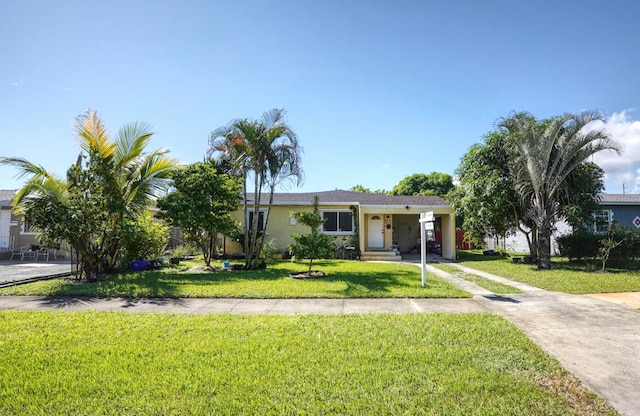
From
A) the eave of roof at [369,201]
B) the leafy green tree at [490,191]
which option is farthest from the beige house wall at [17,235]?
the leafy green tree at [490,191]

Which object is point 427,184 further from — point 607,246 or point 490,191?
point 607,246

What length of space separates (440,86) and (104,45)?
1091 centimetres

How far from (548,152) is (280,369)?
13349mm

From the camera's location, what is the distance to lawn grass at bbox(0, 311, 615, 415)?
2.80m

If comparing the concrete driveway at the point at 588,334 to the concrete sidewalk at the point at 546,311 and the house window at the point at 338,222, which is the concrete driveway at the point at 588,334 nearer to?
the concrete sidewalk at the point at 546,311

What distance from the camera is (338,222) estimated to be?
57.3 ft

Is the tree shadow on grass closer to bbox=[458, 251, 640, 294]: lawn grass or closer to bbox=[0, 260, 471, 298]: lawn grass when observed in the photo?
bbox=[0, 260, 471, 298]: lawn grass

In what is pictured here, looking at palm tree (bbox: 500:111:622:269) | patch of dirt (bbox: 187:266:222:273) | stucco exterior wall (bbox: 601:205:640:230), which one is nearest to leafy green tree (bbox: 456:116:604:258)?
palm tree (bbox: 500:111:622:269)

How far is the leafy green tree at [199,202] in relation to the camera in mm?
11016

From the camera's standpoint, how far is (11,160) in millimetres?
8969

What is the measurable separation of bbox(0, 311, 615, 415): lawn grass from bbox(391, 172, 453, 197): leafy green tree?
33.4m

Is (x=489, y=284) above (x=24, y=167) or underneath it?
underneath

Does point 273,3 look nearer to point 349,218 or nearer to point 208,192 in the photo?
point 208,192

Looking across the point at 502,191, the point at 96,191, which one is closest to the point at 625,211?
the point at 502,191
